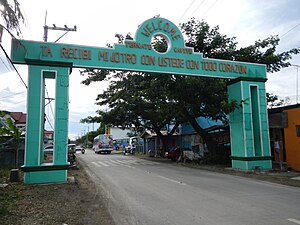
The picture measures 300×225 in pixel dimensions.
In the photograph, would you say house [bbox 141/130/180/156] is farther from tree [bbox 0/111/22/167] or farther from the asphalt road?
the asphalt road

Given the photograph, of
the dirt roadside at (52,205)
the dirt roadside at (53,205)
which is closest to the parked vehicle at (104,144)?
the dirt roadside at (53,205)

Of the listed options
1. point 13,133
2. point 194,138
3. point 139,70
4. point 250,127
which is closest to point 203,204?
point 139,70

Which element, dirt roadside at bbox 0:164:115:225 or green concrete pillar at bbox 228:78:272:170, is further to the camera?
green concrete pillar at bbox 228:78:272:170

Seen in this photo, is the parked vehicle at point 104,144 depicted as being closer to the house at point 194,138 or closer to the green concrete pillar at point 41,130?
the house at point 194,138

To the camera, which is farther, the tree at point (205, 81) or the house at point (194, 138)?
the house at point (194, 138)

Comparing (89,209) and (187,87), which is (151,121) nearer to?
(187,87)

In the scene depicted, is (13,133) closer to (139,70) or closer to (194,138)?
(139,70)

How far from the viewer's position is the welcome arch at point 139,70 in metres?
11.7

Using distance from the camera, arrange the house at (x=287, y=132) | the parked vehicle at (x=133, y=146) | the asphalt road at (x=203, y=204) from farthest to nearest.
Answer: the parked vehicle at (x=133, y=146)
the house at (x=287, y=132)
the asphalt road at (x=203, y=204)

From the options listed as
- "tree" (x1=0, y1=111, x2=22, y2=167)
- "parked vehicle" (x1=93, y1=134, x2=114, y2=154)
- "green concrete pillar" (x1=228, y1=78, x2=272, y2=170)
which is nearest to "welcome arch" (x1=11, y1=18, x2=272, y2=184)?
"green concrete pillar" (x1=228, y1=78, x2=272, y2=170)

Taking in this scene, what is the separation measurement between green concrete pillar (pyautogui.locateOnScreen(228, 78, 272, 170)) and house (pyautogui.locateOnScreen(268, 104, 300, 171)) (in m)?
1.27

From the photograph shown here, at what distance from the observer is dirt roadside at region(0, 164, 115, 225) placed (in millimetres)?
6227

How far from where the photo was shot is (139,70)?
14.2m

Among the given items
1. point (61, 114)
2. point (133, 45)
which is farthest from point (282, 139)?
point (61, 114)
